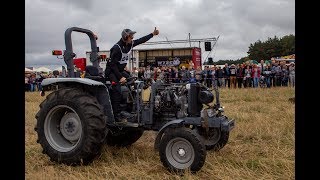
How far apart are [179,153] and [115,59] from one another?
77.3 inches

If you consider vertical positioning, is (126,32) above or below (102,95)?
above

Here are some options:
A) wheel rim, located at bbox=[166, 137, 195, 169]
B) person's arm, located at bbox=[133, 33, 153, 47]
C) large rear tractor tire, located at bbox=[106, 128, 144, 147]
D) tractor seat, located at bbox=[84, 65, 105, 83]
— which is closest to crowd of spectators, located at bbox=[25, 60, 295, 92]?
large rear tractor tire, located at bbox=[106, 128, 144, 147]

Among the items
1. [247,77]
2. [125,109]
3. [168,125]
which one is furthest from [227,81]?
[168,125]

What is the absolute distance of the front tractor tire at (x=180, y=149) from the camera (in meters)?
5.55

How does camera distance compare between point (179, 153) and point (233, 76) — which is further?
point (233, 76)

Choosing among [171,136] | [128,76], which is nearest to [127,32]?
[128,76]

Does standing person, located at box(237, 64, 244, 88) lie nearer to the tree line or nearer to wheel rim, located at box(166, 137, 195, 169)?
wheel rim, located at box(166, 137, 195, 169)

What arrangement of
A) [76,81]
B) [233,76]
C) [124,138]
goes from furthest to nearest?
[233,76]
[124,138]
[76,81]

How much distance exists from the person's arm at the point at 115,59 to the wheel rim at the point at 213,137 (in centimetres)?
178

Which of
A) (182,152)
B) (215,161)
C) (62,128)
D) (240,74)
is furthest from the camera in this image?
(240,74)

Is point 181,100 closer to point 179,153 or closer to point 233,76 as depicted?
point 179,153

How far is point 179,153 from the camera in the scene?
18.8 ft

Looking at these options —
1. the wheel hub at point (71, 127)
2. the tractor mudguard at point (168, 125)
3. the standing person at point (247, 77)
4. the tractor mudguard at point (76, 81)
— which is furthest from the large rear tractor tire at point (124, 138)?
the standing person at point (247, 77)
